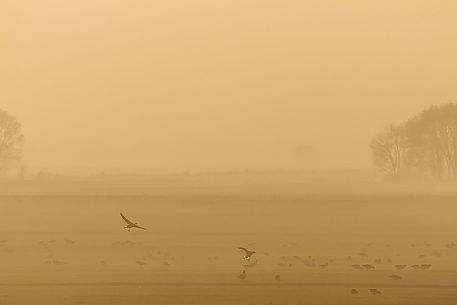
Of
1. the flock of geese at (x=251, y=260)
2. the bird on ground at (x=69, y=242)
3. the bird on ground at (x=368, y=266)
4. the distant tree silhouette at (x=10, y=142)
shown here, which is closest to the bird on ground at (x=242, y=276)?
the flock of geese at (x=251, y=260)

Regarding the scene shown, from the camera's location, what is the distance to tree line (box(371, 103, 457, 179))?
3982 millimetres

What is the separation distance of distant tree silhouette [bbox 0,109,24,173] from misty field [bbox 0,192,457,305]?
22 centimetres

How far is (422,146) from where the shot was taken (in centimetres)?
399

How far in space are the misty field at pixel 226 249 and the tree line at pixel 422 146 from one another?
180mm

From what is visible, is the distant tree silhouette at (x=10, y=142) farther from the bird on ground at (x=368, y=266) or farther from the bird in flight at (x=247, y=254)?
the bird on ground at (x=368, y=266)

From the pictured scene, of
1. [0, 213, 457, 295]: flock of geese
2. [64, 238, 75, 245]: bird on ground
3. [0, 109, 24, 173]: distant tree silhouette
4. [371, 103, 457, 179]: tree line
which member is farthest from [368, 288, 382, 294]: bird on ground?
[0, 109, 24, 173]: distant tree silhouette

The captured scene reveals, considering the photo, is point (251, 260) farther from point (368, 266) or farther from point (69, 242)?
point (69, 242)

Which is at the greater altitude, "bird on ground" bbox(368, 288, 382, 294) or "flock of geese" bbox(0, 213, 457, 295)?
"flock of geese" bbox(0, 213, 457, 295)

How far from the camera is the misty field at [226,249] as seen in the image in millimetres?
3869

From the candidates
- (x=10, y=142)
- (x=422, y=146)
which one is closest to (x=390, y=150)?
(x=422, y=146)

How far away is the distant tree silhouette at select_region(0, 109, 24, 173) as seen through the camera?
13.1 feet

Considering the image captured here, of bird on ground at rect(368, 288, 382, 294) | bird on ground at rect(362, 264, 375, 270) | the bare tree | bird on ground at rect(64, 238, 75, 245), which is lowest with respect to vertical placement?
bird on ground at rect(368, 288, 382, 294)

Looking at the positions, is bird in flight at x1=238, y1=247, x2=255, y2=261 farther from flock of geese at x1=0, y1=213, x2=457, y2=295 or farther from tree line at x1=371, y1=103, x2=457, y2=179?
tree line at x1=371, y1=103, x2=457, y2=179

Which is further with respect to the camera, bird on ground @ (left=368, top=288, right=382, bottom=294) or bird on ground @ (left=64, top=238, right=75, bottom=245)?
bird on ground @ (left=64, top=238, right=75, bottom=245)
